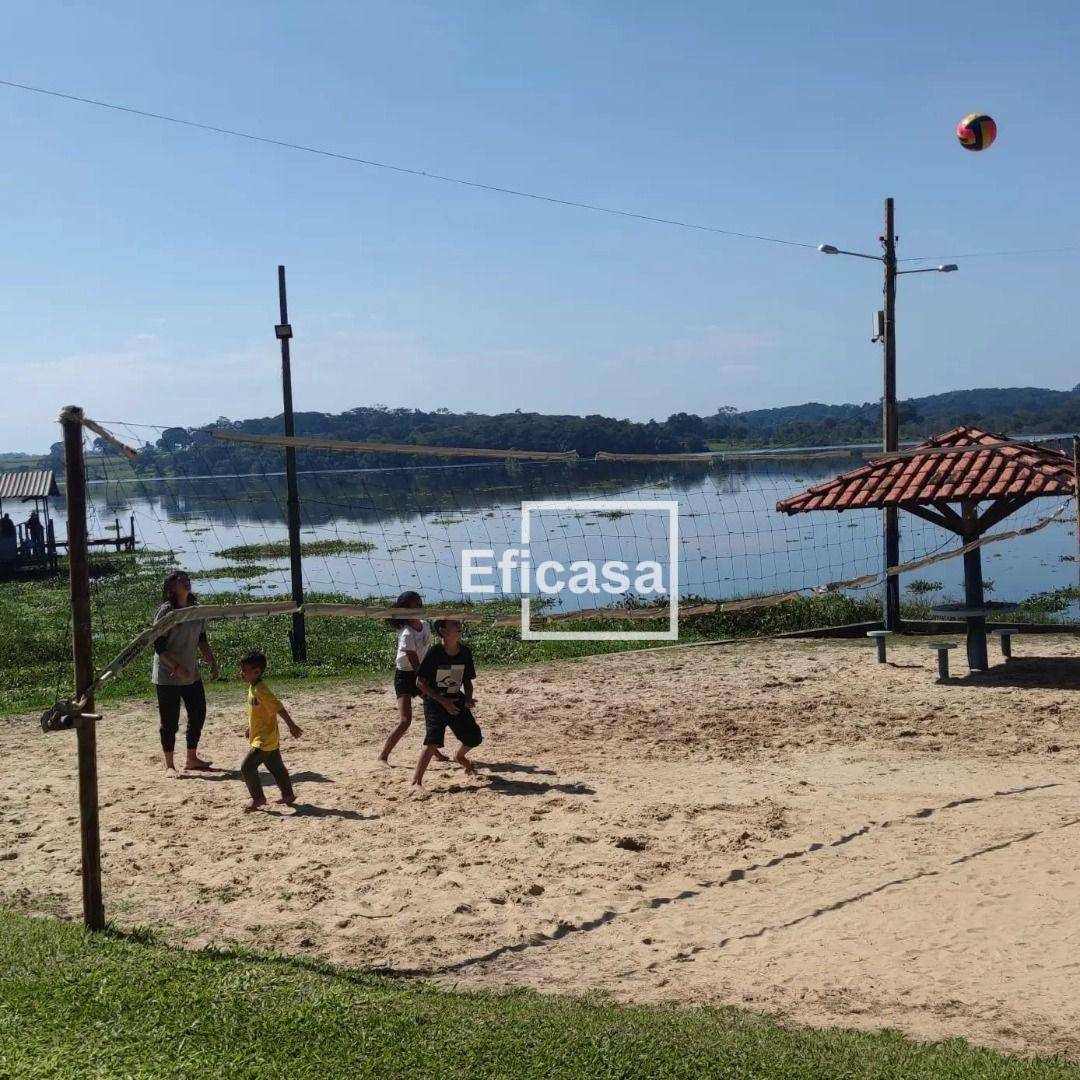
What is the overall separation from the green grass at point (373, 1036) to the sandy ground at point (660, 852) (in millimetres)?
306

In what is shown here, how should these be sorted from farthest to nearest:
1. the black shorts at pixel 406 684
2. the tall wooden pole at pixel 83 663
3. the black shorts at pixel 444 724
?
the black shorts at pixel 406 684
the black shorts at pixel 444 724
the tall wooden pole at pixel 83 663

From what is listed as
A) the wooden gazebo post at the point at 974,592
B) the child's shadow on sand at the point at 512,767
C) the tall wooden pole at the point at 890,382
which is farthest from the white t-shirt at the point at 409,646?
the tall wooden pole at the point at 890,382

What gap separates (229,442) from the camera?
707cm

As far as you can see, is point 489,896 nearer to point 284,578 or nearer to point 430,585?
point 430,585

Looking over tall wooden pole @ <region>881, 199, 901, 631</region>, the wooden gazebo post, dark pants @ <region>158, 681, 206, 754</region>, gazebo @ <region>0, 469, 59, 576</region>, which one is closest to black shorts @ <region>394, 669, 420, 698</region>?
dark pants @ <region>158, 681, 206, 754</region>

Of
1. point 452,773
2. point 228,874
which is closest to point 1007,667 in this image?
point 452,773

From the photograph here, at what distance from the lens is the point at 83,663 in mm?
5320

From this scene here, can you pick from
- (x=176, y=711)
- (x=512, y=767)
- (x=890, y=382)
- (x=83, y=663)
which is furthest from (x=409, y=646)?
(x=890, y=382)

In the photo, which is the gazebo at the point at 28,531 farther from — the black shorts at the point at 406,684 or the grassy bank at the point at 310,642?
the black shorts at the point at 406,684

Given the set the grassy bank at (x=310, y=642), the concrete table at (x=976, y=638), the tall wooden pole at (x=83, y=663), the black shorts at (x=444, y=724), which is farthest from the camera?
the grassy bank at (x=310, y=642)

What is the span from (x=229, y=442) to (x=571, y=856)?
125 inches

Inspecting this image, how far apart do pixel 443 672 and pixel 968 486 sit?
6.01 m

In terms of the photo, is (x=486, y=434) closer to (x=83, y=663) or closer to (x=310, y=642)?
(x=310, y=642)

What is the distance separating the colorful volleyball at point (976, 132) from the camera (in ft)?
37.9
